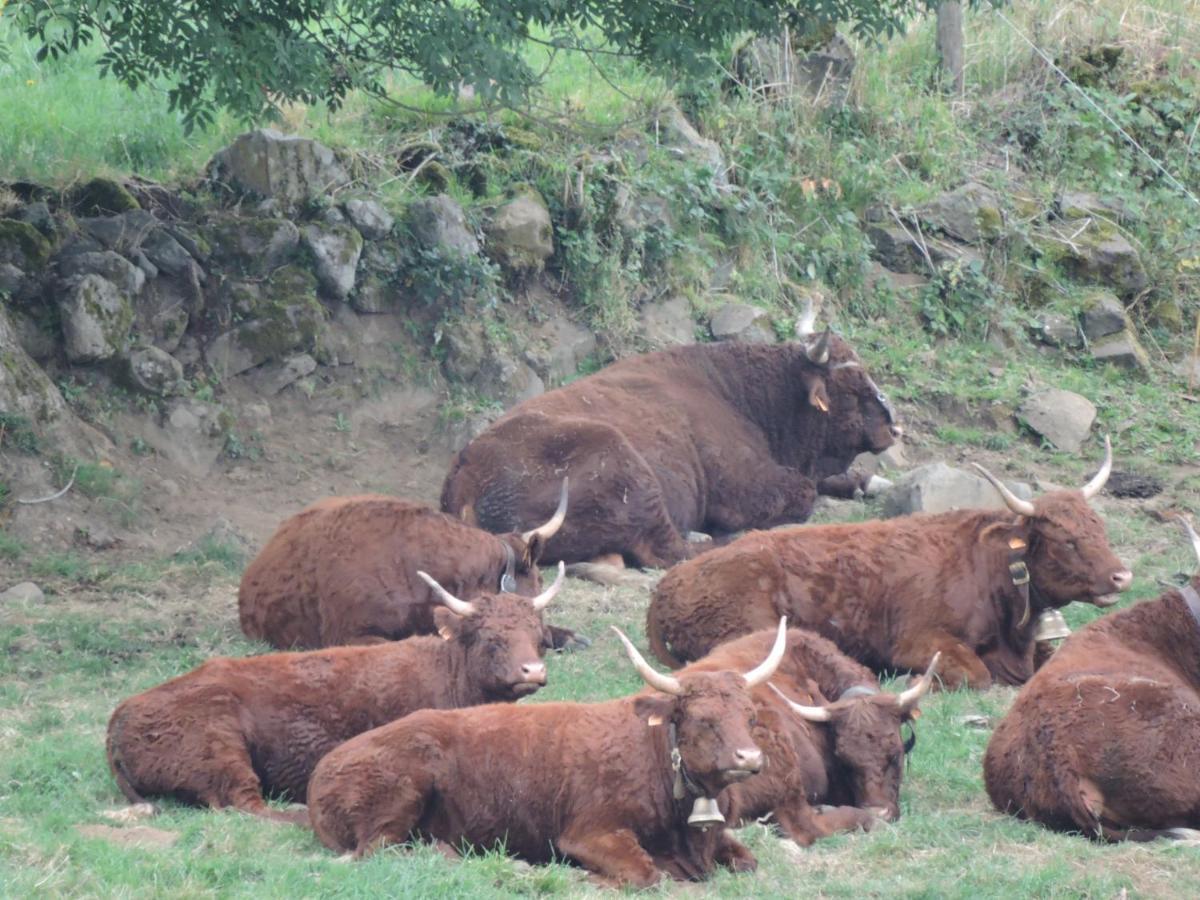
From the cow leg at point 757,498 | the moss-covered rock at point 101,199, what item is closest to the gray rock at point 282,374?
the moss-covered rock at point 101,199

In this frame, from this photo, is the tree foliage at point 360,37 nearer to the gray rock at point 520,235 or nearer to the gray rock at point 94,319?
the gray rock at point 94,319

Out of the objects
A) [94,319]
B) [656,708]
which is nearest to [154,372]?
[94,319]

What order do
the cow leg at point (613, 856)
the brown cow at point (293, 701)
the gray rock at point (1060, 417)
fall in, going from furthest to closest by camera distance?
the gray rock at point (1060, 417), the brown cow at point (293, 701), the cow leg at point (613, 856)

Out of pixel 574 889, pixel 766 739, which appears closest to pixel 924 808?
pixel 766 739

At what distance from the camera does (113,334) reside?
13.6 metres

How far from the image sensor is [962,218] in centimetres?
1942

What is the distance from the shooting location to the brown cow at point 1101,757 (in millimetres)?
7051

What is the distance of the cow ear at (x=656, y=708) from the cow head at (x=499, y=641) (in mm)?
1158

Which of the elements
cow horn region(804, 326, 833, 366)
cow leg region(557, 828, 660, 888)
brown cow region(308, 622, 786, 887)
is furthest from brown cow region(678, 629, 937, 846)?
cow horn region(804, 326, 833, 366)

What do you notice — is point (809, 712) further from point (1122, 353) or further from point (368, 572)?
point (1122, 353)

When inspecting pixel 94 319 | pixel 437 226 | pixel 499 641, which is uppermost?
pixel 437 226

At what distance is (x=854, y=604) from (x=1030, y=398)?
7215 mm

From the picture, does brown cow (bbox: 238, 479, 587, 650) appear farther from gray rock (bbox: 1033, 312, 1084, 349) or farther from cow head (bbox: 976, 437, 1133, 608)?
gray rock (bbox: 1033, 312, 1084, 349)

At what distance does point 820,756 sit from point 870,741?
0.26m
